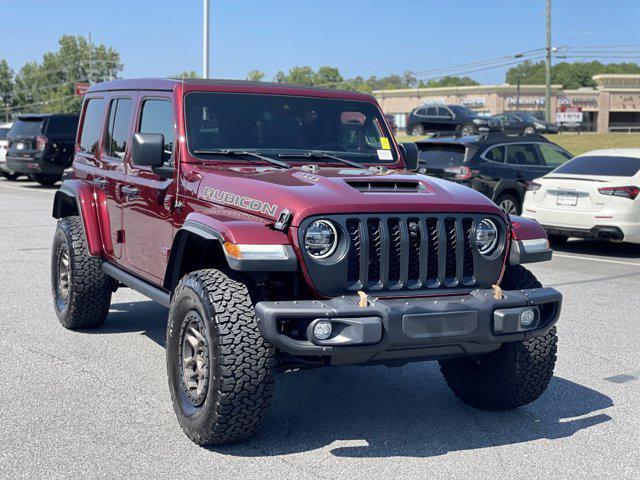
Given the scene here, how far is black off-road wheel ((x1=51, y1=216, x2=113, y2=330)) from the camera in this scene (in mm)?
7098

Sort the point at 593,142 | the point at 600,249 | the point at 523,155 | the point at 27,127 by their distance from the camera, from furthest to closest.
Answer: the point at 593,142
the point at 27,127
the point at 523,155
the point at 600,249

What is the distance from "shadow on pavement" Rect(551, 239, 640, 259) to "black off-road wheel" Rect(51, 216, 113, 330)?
819 centimetres

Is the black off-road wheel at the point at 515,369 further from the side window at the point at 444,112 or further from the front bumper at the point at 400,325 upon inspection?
the side window at the point at 444,112

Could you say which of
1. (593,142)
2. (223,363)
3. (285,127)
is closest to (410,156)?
(285,127)

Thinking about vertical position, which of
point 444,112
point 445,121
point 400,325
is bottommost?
point 400,325

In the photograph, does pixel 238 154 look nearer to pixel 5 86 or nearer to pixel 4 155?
pixel 4 155

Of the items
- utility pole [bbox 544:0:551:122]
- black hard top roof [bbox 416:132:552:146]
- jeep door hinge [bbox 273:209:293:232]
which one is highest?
utility pole [bbox 544:0:551:122]

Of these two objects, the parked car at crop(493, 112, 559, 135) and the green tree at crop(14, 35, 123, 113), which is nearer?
the parked car at crop(493, 112, 559, 135)

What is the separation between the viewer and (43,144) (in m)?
24.2

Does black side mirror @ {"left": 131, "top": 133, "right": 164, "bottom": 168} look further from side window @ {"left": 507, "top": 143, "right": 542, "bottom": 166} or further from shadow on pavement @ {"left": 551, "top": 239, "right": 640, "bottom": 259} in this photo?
side window @ {"left": 507, "top": 143, "right": 542, "bottom": 166}

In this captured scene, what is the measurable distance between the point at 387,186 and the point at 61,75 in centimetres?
11842

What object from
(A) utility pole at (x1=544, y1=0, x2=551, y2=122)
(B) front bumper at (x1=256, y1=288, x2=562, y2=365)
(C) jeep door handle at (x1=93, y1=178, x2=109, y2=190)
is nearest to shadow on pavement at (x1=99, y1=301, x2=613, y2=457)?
(B) front bumper at (x1=256, y1=288, x2=562, y2=365)

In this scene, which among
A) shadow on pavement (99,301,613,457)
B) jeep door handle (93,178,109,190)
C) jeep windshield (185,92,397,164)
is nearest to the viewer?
shadow on pavement (99,301,613,457)

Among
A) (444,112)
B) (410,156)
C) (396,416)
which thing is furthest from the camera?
(444,112)
